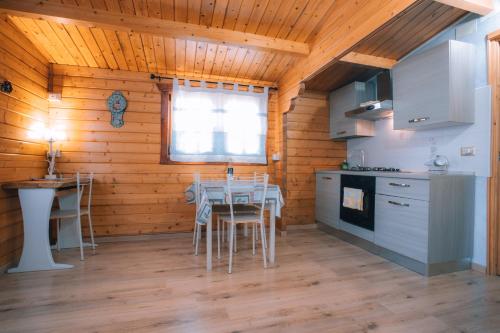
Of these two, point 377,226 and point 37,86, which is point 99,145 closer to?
point 37,86

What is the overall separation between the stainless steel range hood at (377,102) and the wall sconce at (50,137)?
12.1 feet

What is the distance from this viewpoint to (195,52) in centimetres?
305

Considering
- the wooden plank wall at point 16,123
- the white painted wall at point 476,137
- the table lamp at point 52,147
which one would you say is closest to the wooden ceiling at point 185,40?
the wooden plank wall at point 16,123

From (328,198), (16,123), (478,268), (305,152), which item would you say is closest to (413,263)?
(478,268)

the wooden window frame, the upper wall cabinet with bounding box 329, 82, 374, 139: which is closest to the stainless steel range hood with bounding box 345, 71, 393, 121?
the upper wall cabinet with bounding box 329, 82, 374, 139

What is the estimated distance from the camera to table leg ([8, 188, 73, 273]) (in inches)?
93.5

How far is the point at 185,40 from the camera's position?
9.12 feet

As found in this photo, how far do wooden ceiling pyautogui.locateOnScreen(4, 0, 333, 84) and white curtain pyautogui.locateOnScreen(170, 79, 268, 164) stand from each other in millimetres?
303

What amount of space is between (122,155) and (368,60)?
10.7ft

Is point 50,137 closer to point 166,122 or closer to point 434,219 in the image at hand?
point 166,122

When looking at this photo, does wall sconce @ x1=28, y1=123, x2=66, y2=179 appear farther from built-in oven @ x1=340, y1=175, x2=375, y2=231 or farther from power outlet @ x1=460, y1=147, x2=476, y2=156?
power outlet @ x1=460, y1=147, x2=476, y2=156

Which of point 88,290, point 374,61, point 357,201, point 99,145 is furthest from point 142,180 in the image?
point 374,61

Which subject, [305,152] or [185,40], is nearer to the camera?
[185,40]

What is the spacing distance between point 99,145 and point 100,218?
0.93 metres
